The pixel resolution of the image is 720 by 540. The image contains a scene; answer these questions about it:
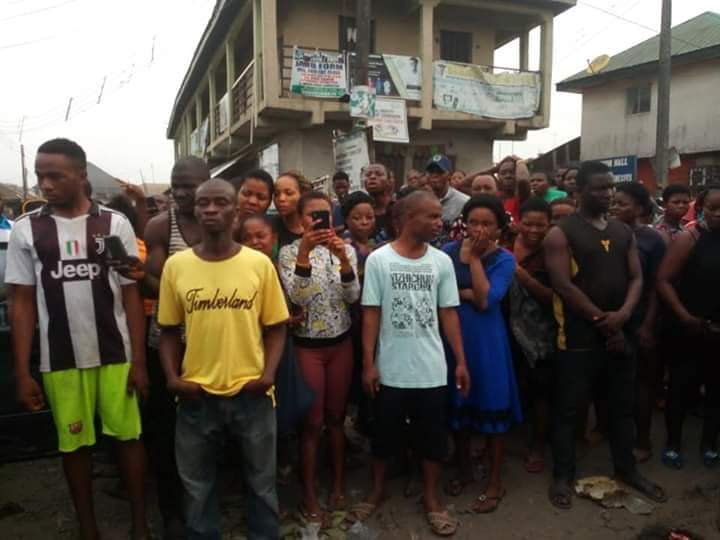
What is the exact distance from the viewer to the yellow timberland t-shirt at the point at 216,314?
246 centimetres

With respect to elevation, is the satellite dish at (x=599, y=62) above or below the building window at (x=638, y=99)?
above

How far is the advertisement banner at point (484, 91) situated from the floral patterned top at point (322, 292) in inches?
422

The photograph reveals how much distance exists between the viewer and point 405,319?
3059mm

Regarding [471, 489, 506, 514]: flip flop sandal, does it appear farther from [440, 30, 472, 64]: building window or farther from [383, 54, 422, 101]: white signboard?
[440, 30, 472, 64]: building window

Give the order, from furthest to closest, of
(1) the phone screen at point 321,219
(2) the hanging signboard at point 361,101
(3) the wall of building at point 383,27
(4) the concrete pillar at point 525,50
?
(4) the concrete pillar at point 525,50
(3) the wall of building at point 383,27
(2) the hanging signboard at point 361,101
(1) the phone screen at point 321,219

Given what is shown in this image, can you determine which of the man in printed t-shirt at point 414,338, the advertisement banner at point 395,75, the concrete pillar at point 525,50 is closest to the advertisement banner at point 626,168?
the advertisement banner at point 395,75

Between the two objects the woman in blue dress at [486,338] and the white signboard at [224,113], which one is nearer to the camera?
the woman in blue dress at [486,338]

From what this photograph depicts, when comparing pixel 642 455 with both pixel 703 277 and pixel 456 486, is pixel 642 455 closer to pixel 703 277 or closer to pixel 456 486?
pixel 703 277

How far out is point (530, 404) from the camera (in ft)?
13.3

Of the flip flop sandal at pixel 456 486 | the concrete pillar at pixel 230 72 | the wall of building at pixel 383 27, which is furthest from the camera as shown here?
the concrete pillar at pixel 230 72

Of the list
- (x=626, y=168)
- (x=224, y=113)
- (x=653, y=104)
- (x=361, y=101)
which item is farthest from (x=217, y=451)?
(x=653, y=104)

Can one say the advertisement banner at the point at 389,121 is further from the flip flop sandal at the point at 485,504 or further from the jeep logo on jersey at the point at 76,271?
the jeep logo on jersey at the point at 76,271

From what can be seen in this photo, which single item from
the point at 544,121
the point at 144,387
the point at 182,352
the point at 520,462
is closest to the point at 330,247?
the point at 182,352

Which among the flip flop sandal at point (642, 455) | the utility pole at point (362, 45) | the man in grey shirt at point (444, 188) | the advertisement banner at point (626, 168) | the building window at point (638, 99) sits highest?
the building window at point (638, 99)
